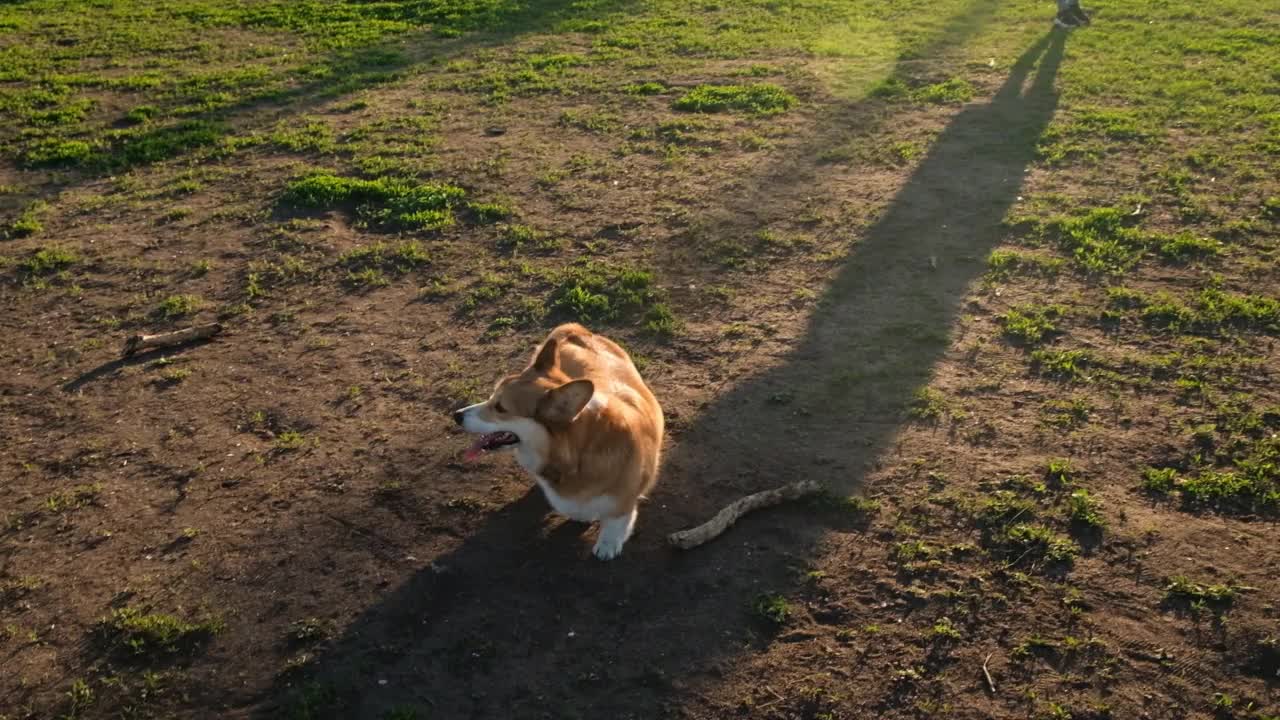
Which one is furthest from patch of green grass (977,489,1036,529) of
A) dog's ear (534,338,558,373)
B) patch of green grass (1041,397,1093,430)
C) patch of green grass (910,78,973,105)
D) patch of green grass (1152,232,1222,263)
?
patch of green grass (910,78,973,105)

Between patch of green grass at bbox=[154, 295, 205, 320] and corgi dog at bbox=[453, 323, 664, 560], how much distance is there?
307 cm

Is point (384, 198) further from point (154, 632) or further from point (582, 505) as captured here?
point (154, 632)

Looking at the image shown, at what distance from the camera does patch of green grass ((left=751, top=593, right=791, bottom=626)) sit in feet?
13.6

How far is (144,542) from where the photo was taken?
15.4ft

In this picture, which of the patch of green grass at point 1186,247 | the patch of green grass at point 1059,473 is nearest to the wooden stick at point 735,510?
the patch of green grass at point 1059,473

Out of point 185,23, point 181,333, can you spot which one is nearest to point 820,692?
point 181,333

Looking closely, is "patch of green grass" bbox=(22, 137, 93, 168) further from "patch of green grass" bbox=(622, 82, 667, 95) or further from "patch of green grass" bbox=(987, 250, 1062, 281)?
"patch of green grass" bbox=(987, 250, 1062, 281)

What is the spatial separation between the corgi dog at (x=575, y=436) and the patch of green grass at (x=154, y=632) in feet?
4.09

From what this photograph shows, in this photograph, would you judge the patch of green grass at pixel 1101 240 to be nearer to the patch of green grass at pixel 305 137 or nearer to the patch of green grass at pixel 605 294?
the patch of green grass at pixel 605 294

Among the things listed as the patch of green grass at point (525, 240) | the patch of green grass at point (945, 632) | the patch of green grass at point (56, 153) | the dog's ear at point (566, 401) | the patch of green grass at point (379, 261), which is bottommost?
the patch of green grass at point (945, 632)

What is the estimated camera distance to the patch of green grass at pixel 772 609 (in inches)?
163

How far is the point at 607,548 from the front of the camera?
14.9ft

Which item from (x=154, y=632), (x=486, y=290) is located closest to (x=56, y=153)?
(x=486, y=290)

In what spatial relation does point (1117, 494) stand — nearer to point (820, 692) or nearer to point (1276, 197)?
point (820, 692)
